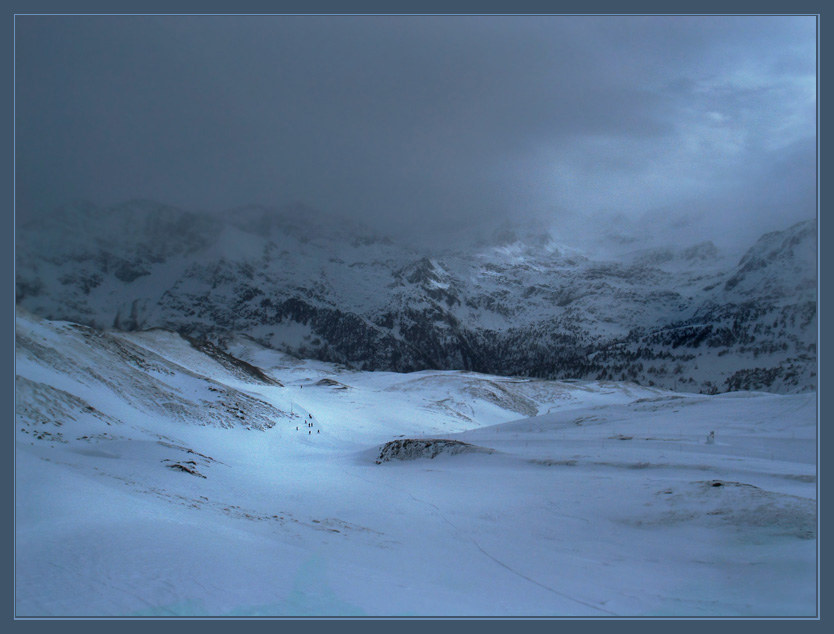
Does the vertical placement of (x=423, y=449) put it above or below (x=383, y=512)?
below

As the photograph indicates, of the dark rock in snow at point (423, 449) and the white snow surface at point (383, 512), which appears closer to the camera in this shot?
the white snow surface at point (383, 512)

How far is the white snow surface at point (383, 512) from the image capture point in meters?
11.0

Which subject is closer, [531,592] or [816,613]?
[816,613]

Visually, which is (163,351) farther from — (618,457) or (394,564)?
(394,564)

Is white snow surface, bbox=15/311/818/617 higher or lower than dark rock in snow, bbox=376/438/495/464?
higher

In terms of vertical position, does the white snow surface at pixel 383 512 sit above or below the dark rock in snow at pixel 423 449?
above

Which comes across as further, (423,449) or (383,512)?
(423,449)

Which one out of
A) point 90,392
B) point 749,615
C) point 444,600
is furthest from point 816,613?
point 90,392

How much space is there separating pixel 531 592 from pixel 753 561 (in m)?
6.44

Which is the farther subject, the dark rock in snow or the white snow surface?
the dark rock in snow

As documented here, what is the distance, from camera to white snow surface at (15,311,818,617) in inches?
432

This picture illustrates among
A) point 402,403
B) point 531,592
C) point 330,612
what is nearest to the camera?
point 330,612

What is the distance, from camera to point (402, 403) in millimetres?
85812

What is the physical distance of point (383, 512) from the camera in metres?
21.1
